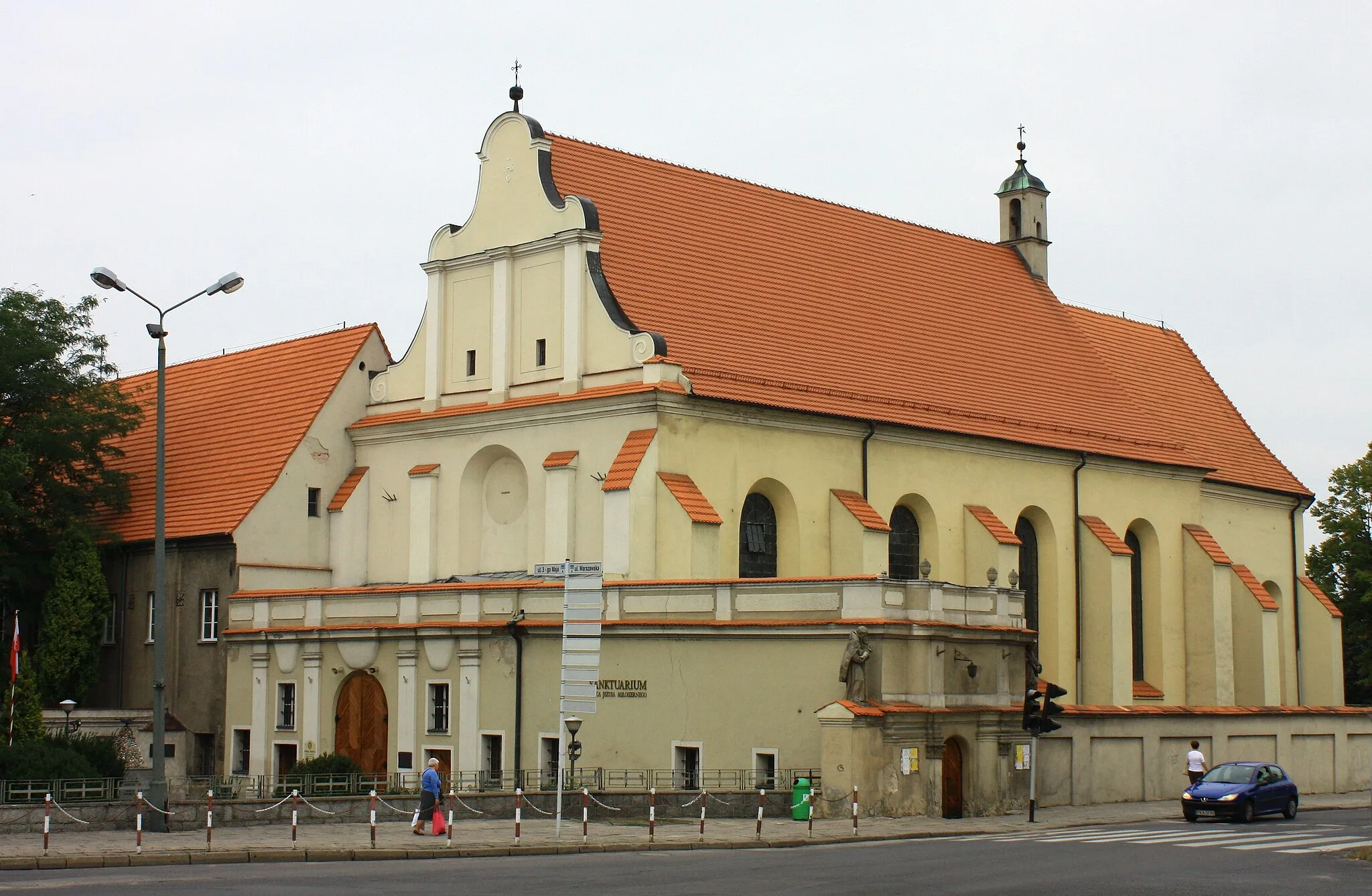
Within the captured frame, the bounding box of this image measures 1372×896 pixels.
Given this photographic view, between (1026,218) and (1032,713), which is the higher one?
(1026,218)

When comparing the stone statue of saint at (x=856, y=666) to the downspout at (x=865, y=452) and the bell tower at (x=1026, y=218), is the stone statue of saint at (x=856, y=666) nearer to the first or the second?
the downspout at (x=865, y=452)

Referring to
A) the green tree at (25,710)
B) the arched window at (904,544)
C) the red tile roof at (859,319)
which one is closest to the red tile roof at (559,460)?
the red tile roof at (859,319)

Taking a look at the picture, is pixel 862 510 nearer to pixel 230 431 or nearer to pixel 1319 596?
pixel 230 431

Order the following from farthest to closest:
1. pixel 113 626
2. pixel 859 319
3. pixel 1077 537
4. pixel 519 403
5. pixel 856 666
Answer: pixel 1077 537 < pixel 859 319 < pixel 113 626 < pixel 519 403 < pixel 856 666

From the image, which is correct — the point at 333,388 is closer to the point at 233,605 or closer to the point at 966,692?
the point at 233,605

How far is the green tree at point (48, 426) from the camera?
48.3 metres

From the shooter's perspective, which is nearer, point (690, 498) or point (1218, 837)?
point (1218, 837)

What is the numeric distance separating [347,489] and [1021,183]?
1114 inches

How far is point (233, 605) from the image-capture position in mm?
48031

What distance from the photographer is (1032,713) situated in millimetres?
38531

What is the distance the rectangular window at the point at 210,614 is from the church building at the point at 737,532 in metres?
1.07

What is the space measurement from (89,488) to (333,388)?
7.01m

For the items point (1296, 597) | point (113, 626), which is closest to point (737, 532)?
point (113, 626)

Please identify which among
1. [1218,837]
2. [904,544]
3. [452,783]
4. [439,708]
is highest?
[904,544]
